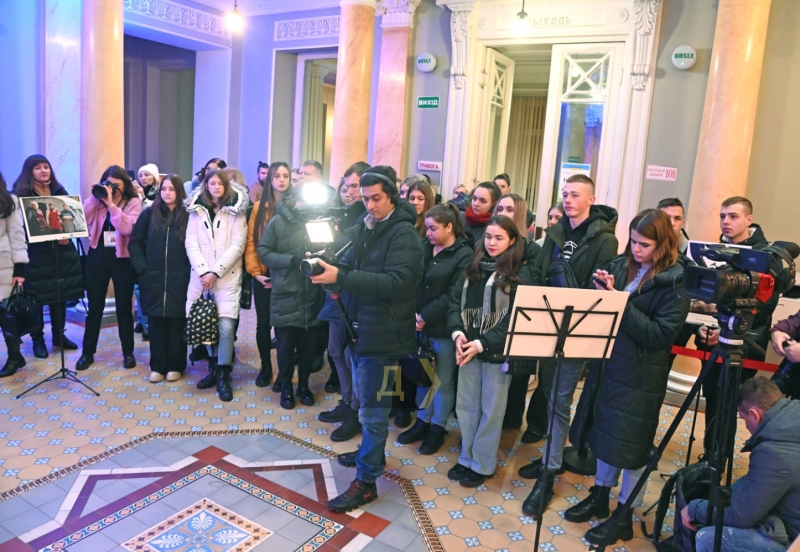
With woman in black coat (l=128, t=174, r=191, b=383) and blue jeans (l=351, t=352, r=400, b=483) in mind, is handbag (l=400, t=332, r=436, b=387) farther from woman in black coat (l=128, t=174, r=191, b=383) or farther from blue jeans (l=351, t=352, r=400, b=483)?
woman in black coat (l=128, t=174, r=191, b=383)

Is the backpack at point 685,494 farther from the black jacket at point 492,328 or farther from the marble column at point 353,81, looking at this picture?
the marble column at point 353,81

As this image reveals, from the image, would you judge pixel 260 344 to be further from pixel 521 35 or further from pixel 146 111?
pixel 146 111

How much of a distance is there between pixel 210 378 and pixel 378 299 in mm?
2392

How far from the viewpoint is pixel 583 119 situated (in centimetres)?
694

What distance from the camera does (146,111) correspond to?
11.1m

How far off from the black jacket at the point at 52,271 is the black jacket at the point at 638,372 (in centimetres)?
415

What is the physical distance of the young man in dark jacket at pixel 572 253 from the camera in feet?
10.9

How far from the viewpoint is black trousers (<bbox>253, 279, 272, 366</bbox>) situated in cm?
472

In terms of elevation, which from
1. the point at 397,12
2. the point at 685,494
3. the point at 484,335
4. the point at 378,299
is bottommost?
the point at 685,494

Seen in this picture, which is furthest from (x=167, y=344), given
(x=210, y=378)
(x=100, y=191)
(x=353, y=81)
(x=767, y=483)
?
(x=767, y=483)

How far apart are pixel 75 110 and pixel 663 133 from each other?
20.6ft

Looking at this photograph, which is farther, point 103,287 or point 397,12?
point 397,12

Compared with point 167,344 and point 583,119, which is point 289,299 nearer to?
point 167,344

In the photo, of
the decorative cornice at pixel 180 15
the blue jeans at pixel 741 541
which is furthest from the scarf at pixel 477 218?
the decorative cornice at pixel 180 15
